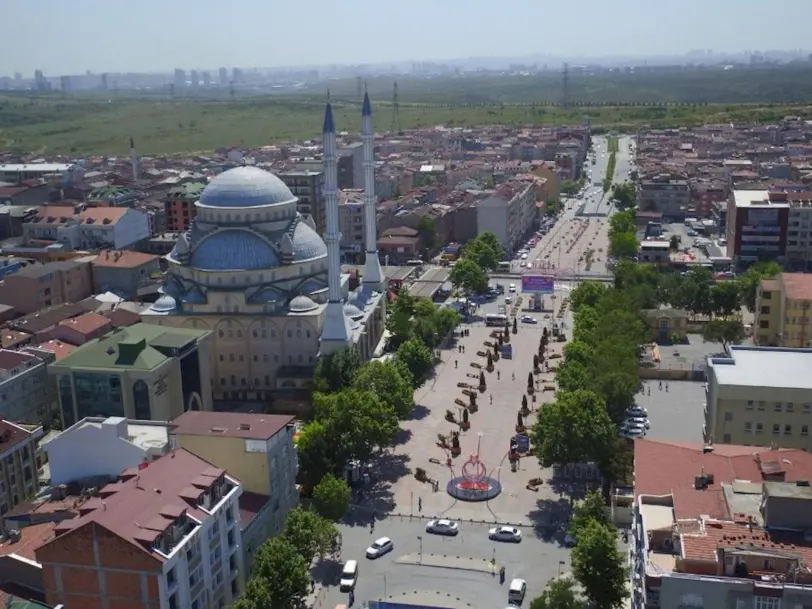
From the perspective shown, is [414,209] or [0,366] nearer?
[0,366]

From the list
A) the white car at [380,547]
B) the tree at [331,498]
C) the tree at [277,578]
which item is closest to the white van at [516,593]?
the white car at [380,547]

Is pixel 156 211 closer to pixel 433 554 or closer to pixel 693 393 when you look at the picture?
pixel 693 393

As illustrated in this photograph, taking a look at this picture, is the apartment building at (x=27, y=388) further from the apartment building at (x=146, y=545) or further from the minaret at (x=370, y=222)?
the minaret at (x=370, y=222)

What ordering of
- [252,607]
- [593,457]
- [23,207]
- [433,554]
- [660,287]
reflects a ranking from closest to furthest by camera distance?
[252,607] → [433,554] → [593,457] → [660,287] → [23,207]

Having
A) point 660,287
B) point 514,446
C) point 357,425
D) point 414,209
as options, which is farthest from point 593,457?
point 414,209

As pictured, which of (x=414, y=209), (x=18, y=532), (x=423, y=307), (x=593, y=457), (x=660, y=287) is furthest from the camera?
(x=414, y=209)

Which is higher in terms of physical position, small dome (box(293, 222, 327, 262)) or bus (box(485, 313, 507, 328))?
small dome (box(293, 222, 327, 262))

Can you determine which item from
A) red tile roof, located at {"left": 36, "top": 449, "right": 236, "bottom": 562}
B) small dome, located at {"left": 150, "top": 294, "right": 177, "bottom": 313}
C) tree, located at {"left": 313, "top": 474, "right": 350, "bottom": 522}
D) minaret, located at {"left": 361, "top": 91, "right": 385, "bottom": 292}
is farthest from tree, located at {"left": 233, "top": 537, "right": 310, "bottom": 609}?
minaret, located at {"left": 361, "top": 91, "right": 385, "bottom": 292}

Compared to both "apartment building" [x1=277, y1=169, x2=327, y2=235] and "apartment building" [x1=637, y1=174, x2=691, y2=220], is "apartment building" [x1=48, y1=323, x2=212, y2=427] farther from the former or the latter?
"apartment building" [x1=637, y1=174, x2=691, y2=220]
